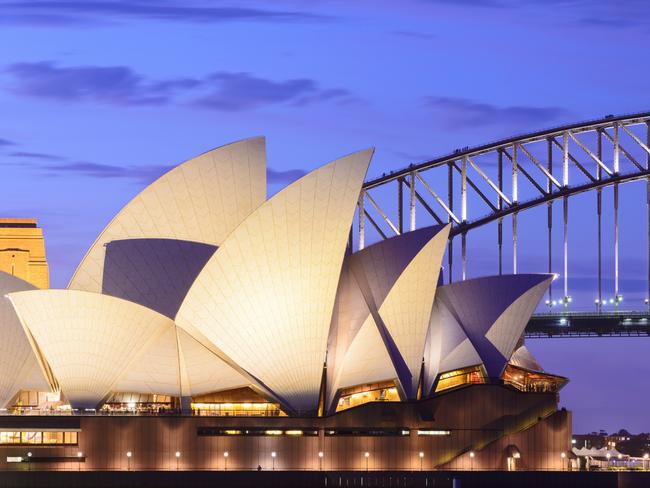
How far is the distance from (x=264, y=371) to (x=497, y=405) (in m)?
11.0

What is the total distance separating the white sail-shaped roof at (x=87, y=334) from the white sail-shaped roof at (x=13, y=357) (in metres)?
1.73

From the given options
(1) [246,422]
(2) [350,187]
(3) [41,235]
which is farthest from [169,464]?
(3) [41,235]

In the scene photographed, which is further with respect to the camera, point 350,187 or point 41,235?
point 41,235

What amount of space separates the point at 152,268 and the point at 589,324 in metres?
41.8

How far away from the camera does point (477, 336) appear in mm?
81438

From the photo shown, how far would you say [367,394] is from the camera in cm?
7988

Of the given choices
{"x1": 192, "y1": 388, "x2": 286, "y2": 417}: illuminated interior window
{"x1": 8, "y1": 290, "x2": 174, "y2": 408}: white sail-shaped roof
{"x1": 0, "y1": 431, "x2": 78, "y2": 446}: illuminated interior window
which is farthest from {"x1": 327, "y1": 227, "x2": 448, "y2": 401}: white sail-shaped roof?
{"x1": 0, "y1": 431, "x2": 78, "y2": 446}: illuminated interior window

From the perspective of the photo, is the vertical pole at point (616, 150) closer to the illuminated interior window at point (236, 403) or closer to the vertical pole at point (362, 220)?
the vertical pole at point (362, 220)

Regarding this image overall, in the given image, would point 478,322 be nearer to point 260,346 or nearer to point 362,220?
point 260,346

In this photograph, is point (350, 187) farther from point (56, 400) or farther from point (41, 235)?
point (41, 235)

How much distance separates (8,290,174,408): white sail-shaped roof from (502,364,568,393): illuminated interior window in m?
17.5

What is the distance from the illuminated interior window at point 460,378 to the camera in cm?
8138

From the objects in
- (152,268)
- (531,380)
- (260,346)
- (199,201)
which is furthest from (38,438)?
(531,380)
